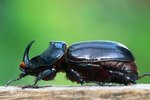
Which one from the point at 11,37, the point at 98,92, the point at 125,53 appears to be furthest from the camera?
the point at 11,37

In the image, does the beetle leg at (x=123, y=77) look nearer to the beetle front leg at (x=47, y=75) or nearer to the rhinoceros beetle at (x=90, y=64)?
the rhinoceros beetle at (x=90, y=64)

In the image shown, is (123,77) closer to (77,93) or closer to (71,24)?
Answer: (77,93)

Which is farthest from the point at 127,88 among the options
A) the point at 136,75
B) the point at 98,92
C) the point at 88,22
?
the point at 88,22

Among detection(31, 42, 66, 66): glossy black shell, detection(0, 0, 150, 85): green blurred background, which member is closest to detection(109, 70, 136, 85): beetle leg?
detection(31, 42, 66, 66): glossy black shell

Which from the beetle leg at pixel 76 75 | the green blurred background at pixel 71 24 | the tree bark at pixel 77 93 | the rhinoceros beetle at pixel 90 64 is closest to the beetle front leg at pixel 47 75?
the rhinoceros beetle at pixel 90 64

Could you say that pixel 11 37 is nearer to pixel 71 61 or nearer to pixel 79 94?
pixel 71 61
